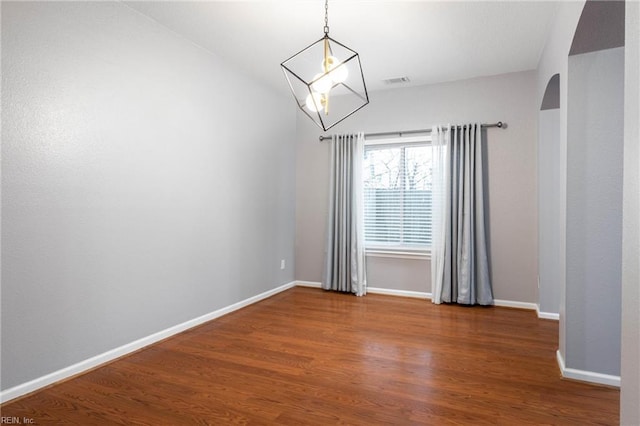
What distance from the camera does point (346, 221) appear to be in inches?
194

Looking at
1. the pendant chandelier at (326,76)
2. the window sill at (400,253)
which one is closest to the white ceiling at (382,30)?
the pendant chandelier at (326,76)

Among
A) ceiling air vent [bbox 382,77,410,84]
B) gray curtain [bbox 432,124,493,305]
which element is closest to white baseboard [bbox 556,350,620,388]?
gray curtain [bbox 432,124,493,305]

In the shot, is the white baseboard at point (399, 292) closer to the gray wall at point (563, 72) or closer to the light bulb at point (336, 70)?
the gray wall at point (563, 72)

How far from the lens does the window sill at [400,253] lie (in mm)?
4668

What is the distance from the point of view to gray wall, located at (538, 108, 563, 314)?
3.72m

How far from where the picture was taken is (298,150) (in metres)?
5.35

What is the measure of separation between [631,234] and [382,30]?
2649 mm

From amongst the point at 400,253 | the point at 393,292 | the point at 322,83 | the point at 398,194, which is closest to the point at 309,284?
the point at 393,292

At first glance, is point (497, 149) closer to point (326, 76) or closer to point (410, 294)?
point (410, 294)

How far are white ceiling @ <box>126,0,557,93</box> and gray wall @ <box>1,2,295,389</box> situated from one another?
1.01 ft

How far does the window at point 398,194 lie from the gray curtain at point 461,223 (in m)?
0.27

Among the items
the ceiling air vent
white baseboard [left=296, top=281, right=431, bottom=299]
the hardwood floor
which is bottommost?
the hardwood floor

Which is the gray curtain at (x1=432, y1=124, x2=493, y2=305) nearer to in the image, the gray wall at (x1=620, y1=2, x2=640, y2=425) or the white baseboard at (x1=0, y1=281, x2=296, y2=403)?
the white baseboard at (x1=0, y1=281, x2=296, y2=403)

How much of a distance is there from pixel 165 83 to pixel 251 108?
1.29 metres
